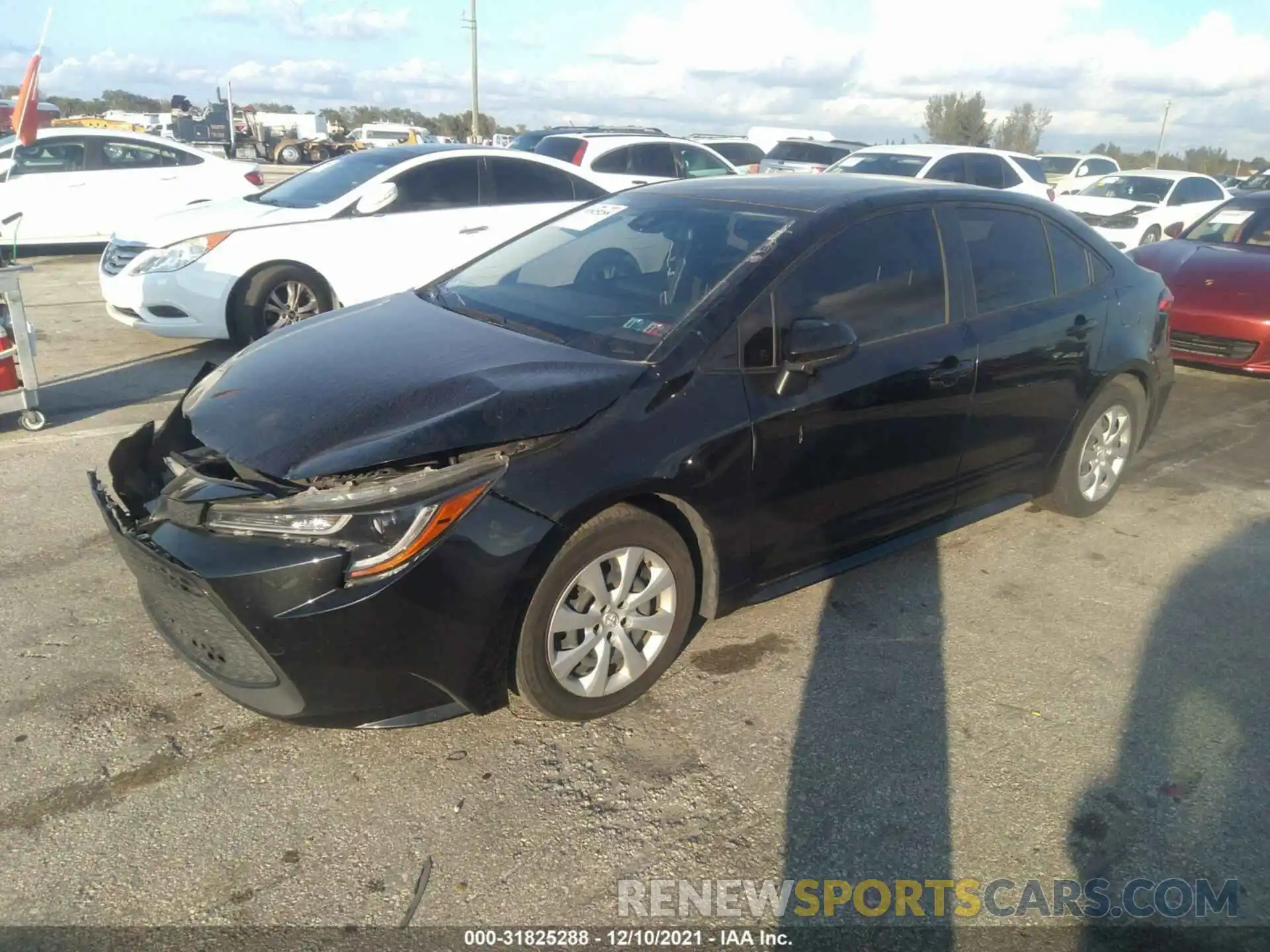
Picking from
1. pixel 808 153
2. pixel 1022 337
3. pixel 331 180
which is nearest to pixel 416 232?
pixel 331 180

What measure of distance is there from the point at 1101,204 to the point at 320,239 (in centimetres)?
1256

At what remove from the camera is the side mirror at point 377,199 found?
7828mm

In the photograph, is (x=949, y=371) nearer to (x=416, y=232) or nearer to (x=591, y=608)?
(x=591, y=608)

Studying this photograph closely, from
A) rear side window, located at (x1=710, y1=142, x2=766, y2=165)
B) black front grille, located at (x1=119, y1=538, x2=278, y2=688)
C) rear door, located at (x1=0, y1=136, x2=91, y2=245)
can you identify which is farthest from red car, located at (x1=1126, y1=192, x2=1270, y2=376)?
rear side window, located at (x1=710, y1=142, x2=766, y2=165)

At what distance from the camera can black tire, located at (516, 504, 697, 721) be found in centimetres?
292

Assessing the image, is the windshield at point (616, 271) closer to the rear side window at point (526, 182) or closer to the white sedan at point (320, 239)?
the white sedan at point (320, 239)

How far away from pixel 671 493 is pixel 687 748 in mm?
806

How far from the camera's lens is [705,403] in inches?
126

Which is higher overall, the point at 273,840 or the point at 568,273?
the point at 568,273

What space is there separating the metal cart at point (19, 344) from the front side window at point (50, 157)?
780 centimetres

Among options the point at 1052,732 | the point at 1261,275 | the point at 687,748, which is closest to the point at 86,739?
the point at 687,748

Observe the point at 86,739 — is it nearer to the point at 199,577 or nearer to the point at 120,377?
the point at 199,577

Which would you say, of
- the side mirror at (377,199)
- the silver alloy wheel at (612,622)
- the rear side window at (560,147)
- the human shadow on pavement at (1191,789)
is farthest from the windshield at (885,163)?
the silver alloy wheel at (612,622)

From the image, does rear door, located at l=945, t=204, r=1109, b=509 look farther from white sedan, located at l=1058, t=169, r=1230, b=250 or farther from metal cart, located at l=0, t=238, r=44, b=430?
white sedan, located at l=1058, t=169, r=1230, b=250
